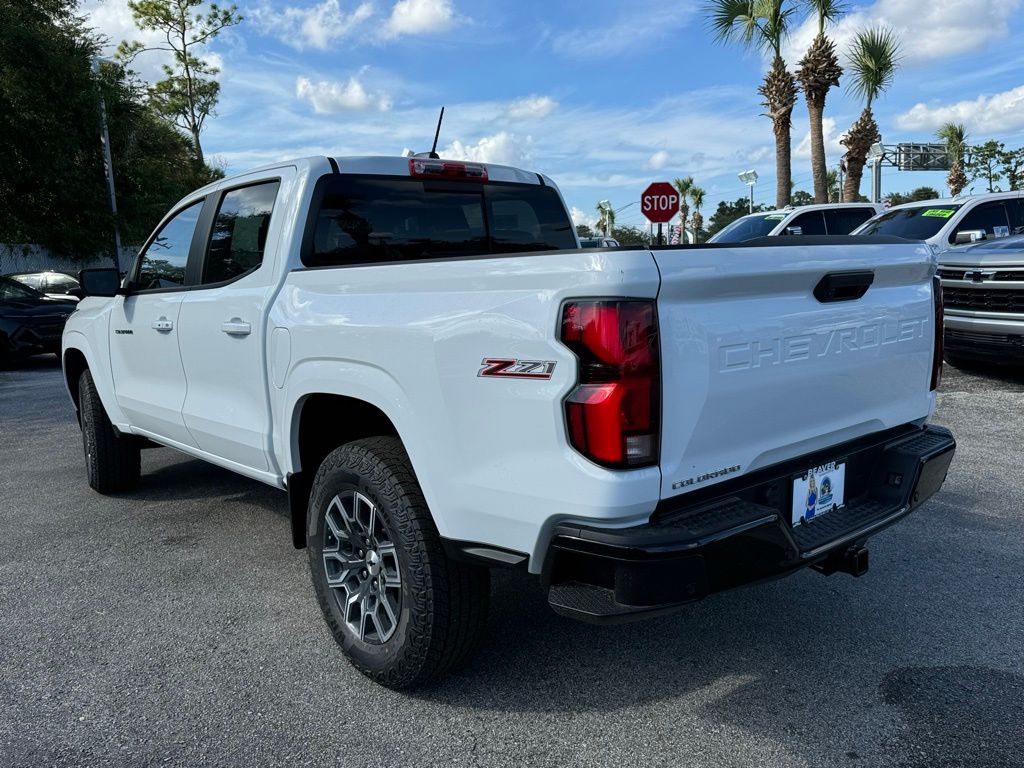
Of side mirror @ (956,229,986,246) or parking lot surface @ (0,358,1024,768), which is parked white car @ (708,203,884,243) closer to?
side mirror @ (956,229,986,246)

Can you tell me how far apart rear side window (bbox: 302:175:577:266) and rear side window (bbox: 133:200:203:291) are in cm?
110

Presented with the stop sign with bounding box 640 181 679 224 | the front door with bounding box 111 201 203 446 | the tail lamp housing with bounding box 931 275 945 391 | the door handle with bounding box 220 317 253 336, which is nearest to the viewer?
the tail lamp housing with bounding box 931 275 945 391

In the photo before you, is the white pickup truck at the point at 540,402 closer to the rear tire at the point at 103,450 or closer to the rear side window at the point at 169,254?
the rear side window at the point at 169,254

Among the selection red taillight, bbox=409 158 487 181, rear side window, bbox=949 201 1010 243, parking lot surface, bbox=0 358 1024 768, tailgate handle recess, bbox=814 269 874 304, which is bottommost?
parking lot surface, bbox=0 358 1024 768

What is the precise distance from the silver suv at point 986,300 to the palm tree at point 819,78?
13.2m

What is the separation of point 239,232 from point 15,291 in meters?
12.2

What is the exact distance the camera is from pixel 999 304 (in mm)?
7535

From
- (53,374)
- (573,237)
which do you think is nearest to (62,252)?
(53,374)

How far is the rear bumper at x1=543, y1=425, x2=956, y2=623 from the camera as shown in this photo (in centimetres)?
207

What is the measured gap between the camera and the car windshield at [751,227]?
1255cm

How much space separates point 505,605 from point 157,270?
2683 millimetres

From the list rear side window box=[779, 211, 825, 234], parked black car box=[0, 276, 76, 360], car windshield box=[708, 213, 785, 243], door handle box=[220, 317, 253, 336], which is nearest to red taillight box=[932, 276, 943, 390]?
door handle box=[220, 317, 253, 336]

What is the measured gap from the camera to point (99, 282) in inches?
173

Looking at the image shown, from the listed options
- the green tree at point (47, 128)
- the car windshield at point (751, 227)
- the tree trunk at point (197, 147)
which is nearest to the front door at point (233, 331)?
the car windshield at point (751, 227)
